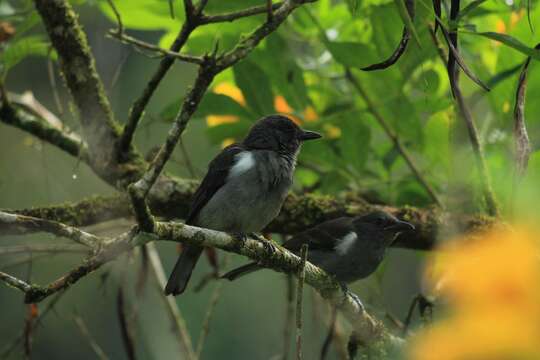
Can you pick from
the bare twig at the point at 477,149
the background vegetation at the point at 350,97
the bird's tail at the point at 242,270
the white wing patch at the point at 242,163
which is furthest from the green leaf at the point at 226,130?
the bare twig at the point at 477,149

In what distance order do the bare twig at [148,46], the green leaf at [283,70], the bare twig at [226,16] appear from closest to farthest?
the bare twig at [148,46] → the bare twig at [226,16] → the green leaf at [283,70]

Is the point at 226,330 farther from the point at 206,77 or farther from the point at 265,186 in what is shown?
the point at 206,77

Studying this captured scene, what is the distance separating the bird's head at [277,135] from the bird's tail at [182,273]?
72 cm

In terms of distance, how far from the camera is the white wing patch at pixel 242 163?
4102mm

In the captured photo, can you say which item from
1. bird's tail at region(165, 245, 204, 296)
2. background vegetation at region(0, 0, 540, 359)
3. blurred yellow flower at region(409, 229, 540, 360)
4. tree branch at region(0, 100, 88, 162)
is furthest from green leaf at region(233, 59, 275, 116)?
blurred yellow flower at region(409, 229, 540, 360)

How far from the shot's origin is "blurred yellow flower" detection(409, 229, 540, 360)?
2.32 feet

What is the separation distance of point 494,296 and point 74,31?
3.15 meters

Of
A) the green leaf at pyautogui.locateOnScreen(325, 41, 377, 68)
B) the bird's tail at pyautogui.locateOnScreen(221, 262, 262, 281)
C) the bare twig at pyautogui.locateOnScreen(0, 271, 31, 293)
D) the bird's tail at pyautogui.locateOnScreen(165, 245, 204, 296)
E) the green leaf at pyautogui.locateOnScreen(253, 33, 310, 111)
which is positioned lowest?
the bare twig at pyautogui.locateOnScreen(0, 271, 31, 293)

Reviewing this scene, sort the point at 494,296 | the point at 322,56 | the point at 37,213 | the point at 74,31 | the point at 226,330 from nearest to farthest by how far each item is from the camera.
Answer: the point at 494,296 < the point at 37,213 < the point at 74,31 < the point at 322,56 < the point at 226,330

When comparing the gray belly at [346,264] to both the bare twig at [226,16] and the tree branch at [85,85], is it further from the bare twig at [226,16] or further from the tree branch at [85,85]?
the bare twig at [226,16]

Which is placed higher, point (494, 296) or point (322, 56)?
point (322, 56)

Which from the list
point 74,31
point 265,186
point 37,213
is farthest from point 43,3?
point 265,186

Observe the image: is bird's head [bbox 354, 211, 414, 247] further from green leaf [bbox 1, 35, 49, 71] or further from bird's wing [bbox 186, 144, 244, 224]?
green leaf [bbox 1, 35, 49, 71]

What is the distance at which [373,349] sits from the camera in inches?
134
